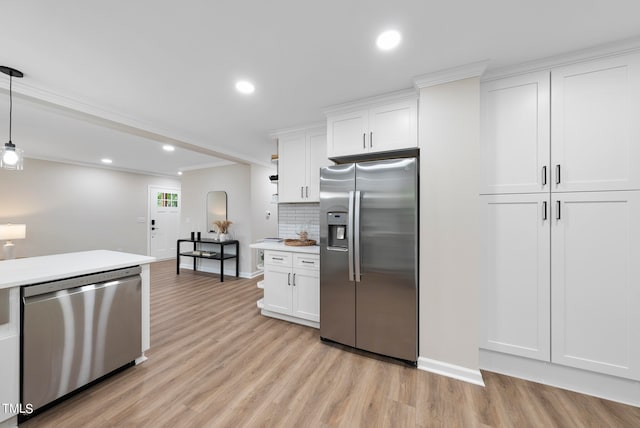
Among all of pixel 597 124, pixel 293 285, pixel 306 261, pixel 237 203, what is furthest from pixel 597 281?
pixel 237 203

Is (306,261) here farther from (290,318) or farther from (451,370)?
(451,370)

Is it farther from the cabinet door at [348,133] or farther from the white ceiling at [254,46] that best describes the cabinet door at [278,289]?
the white ceiling at [254,46]

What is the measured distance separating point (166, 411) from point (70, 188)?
20.2 ft

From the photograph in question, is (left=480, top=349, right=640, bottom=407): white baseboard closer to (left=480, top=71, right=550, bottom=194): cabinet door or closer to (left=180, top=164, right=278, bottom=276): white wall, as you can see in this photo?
(left=480, top=71, right=550, bottom=194): cabinet door

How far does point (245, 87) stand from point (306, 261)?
75.6 inches

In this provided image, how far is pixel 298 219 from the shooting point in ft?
12.1

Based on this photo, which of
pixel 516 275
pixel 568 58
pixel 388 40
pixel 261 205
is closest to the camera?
pixel 388 40

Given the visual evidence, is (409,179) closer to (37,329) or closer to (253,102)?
(253,102)

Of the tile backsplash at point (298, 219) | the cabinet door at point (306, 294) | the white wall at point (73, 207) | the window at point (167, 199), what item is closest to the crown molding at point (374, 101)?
the tile backsplash at point (298, 219)

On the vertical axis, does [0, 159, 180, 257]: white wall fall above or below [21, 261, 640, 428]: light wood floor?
above

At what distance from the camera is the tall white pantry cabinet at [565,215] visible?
1.68 metres

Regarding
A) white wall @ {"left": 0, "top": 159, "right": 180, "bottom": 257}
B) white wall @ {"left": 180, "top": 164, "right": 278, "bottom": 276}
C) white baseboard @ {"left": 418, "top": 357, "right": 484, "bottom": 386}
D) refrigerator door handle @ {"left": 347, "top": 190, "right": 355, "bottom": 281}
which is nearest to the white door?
white wall @ {"left": 0, "top": 159, "right": 180, "bottom": 257}

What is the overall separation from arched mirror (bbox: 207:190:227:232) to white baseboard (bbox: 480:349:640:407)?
515 centimetres

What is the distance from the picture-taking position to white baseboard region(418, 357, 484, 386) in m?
1.90
